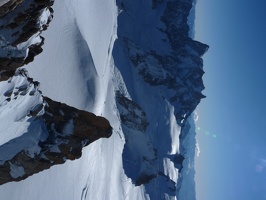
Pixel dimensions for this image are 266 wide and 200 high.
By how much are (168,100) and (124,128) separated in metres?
21.1

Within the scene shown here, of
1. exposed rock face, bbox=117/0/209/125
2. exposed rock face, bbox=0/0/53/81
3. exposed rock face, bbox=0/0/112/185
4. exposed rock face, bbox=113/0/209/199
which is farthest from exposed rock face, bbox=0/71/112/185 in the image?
exposed rock face, bbox=117/0/209/125

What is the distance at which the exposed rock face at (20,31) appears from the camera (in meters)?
6.33

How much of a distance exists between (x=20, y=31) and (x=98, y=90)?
15109mm

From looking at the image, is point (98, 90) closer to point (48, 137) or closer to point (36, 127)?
point (48, 137)

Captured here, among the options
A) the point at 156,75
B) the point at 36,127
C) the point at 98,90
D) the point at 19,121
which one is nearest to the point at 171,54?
the point at 156,75

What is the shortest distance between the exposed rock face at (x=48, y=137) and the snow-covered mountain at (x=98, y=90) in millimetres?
41

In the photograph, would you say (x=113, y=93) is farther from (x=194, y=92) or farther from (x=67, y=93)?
(x=194, y=92)

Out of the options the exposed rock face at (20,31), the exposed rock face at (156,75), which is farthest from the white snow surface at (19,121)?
the exposed rock face at (156,75)

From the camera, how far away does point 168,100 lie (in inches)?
2073

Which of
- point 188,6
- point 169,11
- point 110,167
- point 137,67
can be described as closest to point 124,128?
point 110,167

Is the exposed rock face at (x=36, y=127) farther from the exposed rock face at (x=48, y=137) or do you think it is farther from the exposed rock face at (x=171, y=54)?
the exposed rock face at (x=171, y=54)

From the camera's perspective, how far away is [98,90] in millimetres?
21812

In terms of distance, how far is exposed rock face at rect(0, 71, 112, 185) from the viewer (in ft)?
34.4

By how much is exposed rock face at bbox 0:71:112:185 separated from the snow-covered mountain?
41 mm
